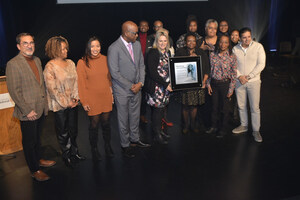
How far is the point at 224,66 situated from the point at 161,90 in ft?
3.06

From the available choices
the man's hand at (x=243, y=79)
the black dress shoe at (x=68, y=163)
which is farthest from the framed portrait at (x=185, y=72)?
the black dress shoe at (x=68, y=163)

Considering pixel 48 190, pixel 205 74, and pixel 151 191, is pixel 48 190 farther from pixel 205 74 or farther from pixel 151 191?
pixel 205 74

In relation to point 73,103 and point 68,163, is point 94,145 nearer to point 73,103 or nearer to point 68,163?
point 68,163

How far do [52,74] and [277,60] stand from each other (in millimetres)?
9609

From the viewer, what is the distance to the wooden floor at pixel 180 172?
2.41 m

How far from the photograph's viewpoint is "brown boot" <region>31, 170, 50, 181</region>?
8.69 feet

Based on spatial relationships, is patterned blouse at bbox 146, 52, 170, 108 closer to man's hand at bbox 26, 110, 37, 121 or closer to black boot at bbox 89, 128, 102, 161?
black boot at bbox 89, 128, 102, 161

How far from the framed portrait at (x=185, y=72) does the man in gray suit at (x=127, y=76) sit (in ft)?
1.41

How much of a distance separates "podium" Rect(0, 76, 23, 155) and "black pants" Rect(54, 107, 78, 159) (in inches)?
35.2

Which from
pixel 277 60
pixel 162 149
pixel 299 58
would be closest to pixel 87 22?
pixel 162 149

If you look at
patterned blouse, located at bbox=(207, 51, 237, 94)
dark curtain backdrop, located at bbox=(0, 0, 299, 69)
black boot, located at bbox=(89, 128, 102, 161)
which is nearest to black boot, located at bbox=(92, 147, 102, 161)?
black boot, located at bbox=(89, 128, 102, 161)

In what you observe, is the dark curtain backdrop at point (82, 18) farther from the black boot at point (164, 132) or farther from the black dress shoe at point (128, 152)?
the black dress shoe at point (128, 152)

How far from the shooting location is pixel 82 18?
6797 mm

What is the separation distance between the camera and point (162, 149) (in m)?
3.33
